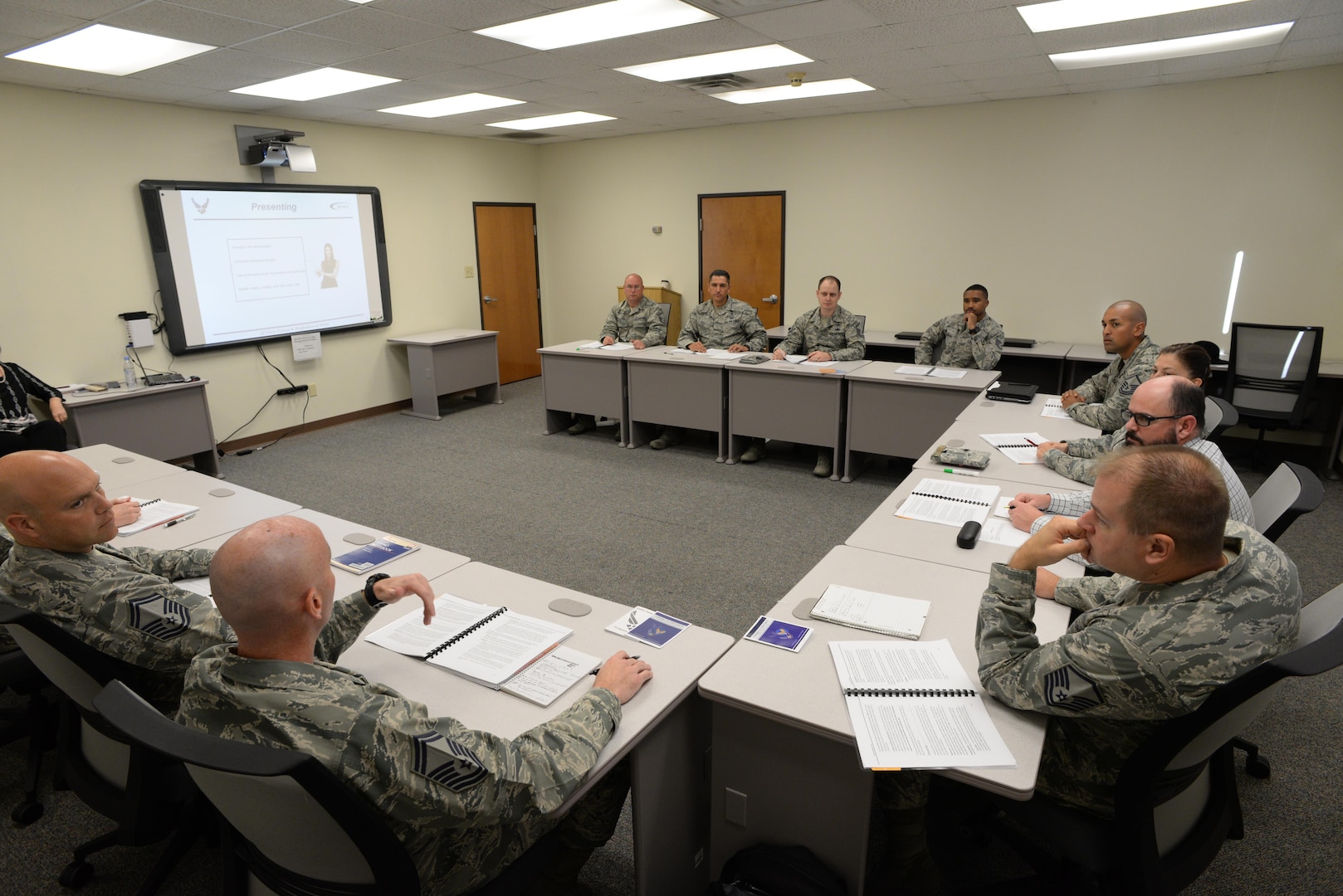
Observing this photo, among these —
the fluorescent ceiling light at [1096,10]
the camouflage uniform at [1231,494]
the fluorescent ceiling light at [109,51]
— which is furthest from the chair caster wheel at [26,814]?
the fluorescent ceiling light at [1096,10]

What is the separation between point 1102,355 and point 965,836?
4.38 metres

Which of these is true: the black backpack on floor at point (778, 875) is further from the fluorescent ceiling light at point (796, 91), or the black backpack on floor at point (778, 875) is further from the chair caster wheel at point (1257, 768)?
the fluorescent ceiling light at point (796, 91)

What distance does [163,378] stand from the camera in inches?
200

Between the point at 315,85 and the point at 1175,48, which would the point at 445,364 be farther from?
the point at 1175,48

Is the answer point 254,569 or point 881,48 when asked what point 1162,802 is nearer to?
point 254,569

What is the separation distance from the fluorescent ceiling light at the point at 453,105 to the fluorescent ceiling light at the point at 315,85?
0.65 metres

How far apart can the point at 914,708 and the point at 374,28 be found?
3.85 metres

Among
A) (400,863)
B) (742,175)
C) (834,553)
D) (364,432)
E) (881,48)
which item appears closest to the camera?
(400,863)

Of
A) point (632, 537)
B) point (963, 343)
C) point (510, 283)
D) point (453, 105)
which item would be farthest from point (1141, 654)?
point (510, 283)

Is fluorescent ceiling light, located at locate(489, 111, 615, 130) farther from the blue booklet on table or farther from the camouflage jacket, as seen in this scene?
the camouflage jacket

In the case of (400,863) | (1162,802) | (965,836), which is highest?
(400,863)

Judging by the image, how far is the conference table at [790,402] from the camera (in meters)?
4.87

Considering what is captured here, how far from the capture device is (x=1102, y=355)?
5.25 m

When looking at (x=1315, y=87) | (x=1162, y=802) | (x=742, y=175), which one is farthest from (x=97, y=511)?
(x=1315, y=87)
